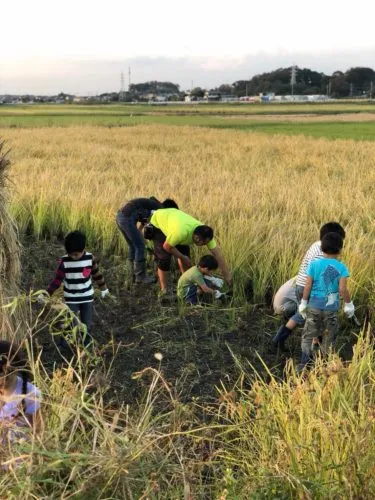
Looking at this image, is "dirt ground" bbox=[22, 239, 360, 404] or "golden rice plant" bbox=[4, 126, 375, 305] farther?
"golden rice plant" bbox=[4, 126, 375, 305]

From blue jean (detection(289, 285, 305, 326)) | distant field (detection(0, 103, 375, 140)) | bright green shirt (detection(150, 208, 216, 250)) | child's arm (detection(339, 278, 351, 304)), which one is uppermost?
distant field (detection(0, 103, 375, 140))

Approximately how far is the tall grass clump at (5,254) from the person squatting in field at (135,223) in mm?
2040

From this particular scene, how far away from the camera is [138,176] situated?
10.3 meters

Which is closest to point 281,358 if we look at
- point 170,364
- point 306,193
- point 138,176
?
point 170,364

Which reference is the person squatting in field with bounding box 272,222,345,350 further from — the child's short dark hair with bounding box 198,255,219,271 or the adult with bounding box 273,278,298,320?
the child's short dark hair with bounding box 198,255,219,271

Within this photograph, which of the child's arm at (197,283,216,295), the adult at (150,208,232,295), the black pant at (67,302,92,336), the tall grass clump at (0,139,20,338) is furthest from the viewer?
the adult at (150,208,232,295)

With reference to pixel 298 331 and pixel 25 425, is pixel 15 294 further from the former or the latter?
pixel 298 331

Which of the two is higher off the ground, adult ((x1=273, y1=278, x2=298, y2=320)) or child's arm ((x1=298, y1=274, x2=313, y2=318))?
child's arm ((x1=298, y1=274, x2=313, y2=318))

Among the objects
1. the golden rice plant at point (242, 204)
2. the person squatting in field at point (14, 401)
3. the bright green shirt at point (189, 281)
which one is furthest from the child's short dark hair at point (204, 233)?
the person squatting in field at point (14, 401)

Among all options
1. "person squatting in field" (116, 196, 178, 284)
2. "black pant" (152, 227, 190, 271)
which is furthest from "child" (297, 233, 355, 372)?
"person squatting in field" (116, 196, 178, 284)

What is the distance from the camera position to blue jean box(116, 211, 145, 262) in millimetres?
5324

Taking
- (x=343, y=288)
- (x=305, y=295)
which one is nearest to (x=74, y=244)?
(x=305, y=295)

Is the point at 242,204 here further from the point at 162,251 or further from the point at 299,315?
the point at 299,315

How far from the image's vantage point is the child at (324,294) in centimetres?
348
